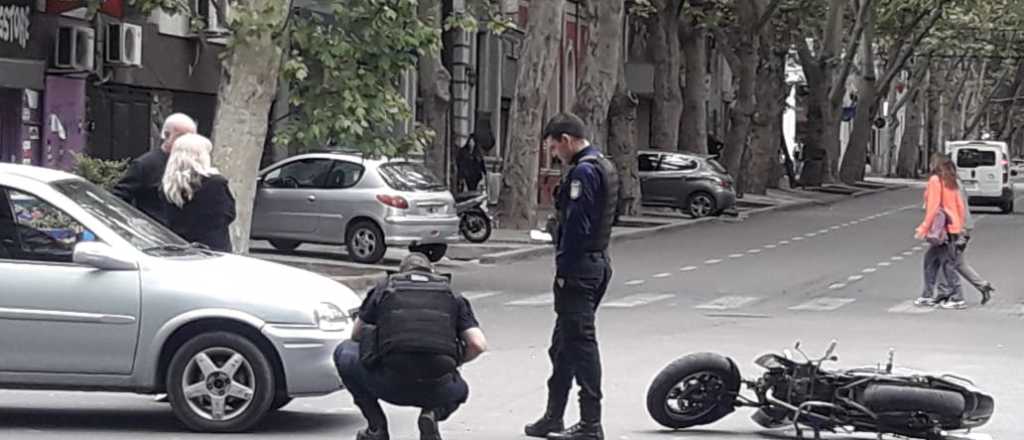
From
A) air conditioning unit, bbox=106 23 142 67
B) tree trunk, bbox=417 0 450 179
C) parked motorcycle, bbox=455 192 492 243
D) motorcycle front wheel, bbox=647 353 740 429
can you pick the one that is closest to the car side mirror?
motorcycle front wheel, bbox=647 353 740 429

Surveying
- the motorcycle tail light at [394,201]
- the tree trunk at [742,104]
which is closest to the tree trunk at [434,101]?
the motorcycle tail light at [394,201]

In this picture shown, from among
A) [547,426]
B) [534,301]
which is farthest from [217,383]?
[534,301]

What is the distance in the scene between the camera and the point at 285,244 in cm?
2644

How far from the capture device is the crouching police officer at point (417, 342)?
9.08 metres

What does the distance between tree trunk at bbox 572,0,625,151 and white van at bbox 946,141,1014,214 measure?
16457 mm

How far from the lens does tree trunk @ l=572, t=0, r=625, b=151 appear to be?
34.9 meters

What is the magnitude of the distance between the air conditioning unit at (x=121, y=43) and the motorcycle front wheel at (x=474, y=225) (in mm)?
6244

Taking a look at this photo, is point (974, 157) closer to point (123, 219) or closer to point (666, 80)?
point (666, 80)

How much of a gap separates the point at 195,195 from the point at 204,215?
0.15 meters

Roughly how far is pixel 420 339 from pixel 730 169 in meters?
40.5

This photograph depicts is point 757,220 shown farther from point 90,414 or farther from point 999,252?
point 90,414

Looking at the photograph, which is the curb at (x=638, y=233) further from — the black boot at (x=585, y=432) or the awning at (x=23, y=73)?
the black boot at (x=585, y=432)

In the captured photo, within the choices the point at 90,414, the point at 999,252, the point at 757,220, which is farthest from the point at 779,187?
the point at 90,414

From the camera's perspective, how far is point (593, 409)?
10.3m
